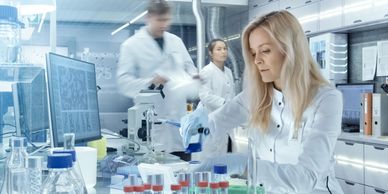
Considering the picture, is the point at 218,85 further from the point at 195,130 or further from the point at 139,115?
the point at 195,130

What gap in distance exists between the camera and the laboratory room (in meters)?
1.37

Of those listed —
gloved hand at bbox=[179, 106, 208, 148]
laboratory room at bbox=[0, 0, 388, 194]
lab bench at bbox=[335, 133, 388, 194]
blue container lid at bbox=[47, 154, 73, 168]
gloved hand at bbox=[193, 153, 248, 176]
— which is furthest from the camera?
lab bench at bbox=[335, 133, 388, 194]

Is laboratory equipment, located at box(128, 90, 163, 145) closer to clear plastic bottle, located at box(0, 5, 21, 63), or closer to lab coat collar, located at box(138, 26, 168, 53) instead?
lab coat collar, located at box(138, 26, 168, 53)

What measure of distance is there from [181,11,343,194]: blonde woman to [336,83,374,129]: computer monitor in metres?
2.32

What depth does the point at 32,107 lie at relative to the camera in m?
2.07

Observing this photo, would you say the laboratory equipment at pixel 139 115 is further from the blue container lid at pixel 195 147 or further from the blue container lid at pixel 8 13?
the blue container lid at pixel 8 13

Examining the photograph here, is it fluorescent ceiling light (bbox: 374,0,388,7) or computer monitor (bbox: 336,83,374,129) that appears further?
computer monitor (bbox: 336,83,374,129)

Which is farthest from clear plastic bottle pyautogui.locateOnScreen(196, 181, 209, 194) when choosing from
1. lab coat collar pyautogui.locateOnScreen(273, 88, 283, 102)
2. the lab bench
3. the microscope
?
the lab bench

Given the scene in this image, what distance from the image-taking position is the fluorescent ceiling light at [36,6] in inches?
95.3

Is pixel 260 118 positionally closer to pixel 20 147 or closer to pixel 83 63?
pixel 83 63

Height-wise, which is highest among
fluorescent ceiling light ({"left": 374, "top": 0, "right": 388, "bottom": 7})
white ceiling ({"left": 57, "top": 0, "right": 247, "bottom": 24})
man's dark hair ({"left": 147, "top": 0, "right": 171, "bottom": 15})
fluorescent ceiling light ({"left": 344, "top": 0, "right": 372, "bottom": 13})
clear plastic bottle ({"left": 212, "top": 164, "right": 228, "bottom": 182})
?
white ceiling ({"left": 57, "top": 0, "right": 247, "bottom": 24})

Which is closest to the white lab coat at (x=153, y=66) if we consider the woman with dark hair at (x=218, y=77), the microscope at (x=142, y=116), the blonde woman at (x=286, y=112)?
the microscope at (x=142, y=116)

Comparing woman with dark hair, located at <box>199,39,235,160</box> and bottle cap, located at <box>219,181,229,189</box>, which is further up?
woman with dark hair, located at <box>199,39,235,160</box>

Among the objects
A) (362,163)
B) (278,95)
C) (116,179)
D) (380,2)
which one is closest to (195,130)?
(278,95)
